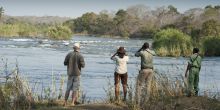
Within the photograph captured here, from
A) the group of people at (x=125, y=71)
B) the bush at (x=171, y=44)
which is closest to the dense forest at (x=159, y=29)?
the bush at (x=171, y=44)

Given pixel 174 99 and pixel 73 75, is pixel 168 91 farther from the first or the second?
pixel 73 75

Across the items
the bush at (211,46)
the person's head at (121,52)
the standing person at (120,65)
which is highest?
the person's head at (121,52)

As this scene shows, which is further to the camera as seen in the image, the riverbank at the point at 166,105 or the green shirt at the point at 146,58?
the green shirt at the point at 146,58

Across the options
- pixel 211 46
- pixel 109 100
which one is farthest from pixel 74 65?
pixel 211 46

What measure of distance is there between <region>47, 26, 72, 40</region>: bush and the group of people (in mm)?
77279

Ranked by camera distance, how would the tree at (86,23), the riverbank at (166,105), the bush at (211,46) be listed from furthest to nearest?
the tree at (86,23), the bush at (211,46), the riverbank at (166,105)

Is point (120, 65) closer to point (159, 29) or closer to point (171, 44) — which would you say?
point (171, 44)

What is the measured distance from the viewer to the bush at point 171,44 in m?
58.5

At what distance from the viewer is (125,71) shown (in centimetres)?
1661

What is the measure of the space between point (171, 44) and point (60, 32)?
3728 cm

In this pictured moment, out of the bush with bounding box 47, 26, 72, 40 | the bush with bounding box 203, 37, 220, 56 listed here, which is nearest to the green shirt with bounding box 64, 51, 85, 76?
the bush with bounding box 203, 37, 220, 56

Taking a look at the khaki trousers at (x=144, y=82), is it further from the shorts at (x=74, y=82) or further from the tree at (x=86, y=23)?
the tree at (x=86, y=23)

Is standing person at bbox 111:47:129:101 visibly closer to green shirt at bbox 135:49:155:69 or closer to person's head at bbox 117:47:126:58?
person's head at bbox 117:47:126:58

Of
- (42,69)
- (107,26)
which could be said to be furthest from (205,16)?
(42,69)
